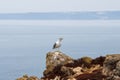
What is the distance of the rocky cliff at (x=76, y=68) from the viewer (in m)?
28.0

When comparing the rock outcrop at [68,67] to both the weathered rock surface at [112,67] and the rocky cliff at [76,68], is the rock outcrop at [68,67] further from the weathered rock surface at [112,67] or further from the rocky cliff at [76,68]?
the weathered rock surface at [112,67]

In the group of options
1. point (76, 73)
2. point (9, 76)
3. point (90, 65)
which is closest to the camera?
point (76, 73)

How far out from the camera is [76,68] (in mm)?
37219

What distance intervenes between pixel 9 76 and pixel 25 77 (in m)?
137

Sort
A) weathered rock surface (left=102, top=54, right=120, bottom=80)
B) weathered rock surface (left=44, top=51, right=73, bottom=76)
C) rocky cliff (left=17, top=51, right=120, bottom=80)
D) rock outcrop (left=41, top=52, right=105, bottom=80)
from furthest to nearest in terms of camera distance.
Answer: weathered rock surface (left=44, top=51, right=73, bottom=76), rock outcrop (left=41, top=52, right=105, bottom=80), rocky cliff (left=17, top=51, right=120, bottom=80), weathered rock surface (left=102, top=54, right=120, bottom=80)

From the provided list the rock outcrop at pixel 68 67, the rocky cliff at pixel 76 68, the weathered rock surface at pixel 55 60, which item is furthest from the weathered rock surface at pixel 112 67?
the weathered rock surface at pixel 55 60

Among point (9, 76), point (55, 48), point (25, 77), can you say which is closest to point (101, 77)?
point (25, 77)

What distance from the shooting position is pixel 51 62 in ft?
138

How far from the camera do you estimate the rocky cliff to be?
28.0m

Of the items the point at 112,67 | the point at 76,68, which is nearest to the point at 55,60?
the point at 76,68

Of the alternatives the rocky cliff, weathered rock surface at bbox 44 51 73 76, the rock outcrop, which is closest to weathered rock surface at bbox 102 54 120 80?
the rocky cliff

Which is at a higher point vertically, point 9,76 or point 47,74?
point 47,74

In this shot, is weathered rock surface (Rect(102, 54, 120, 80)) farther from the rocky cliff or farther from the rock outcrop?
the rock outcrop

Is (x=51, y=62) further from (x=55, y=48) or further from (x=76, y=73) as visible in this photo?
(x=76, y=73)
